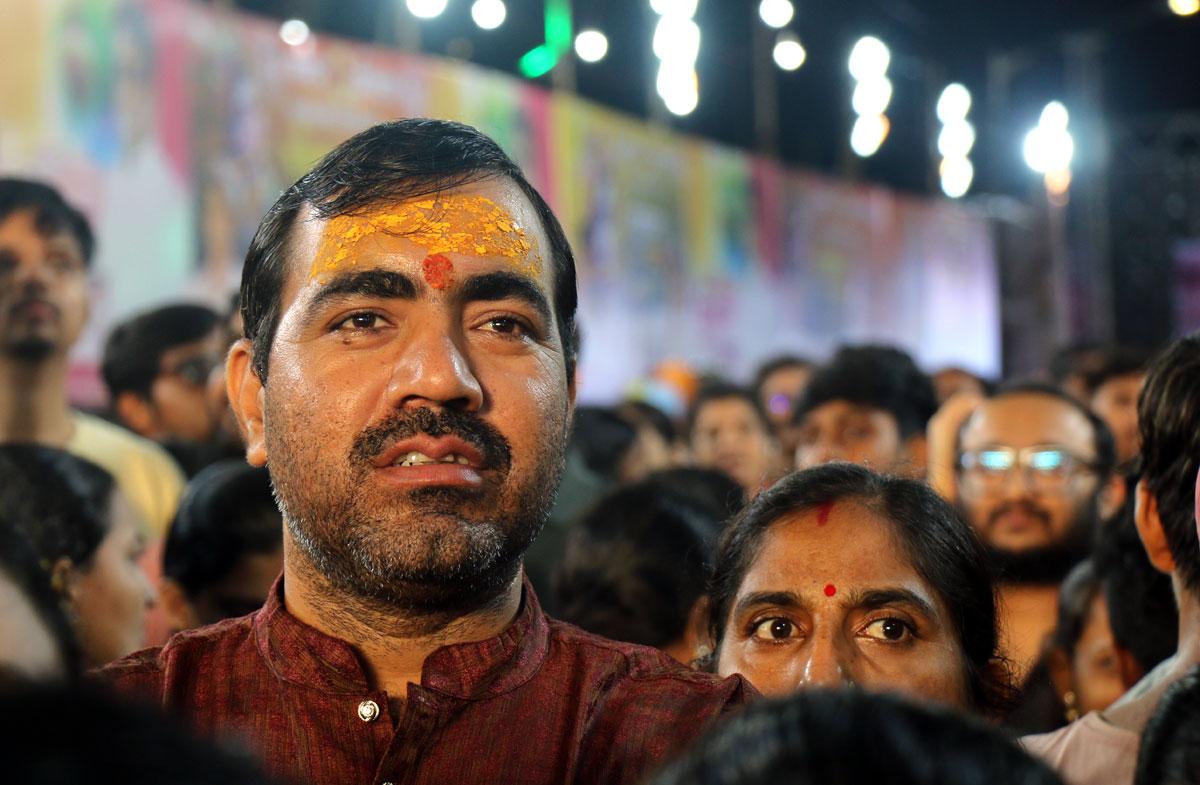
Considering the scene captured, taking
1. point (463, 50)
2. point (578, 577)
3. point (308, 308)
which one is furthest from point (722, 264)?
point (308, 308)

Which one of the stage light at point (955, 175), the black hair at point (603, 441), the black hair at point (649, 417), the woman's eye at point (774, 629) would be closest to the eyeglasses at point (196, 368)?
the black hair at point (603, 441)

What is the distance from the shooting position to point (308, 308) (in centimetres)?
174

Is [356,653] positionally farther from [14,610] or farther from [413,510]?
[14,610]

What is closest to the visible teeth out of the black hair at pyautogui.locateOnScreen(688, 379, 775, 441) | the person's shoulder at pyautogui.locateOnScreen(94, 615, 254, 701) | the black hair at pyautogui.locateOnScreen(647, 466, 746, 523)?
the person's shoulder at pyautogui.locateOnScreen(94, 615, 254, 701)

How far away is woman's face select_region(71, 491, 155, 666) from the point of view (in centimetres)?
259

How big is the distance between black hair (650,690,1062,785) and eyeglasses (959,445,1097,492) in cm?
340

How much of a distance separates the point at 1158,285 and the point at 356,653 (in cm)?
1305

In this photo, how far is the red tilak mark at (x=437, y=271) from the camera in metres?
1.72

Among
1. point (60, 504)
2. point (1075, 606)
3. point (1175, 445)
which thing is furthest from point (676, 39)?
point (1175, 445)

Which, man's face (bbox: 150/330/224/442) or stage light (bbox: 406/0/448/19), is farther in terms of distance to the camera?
stage light (bbox: 406/0/448/19)

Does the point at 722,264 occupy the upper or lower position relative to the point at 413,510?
upper

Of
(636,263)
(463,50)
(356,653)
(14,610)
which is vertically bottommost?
(356,653)

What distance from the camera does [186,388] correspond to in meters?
4.66

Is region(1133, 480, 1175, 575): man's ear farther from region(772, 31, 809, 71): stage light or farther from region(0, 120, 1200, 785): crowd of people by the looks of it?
region(772, 31, 809, 71): stage light
